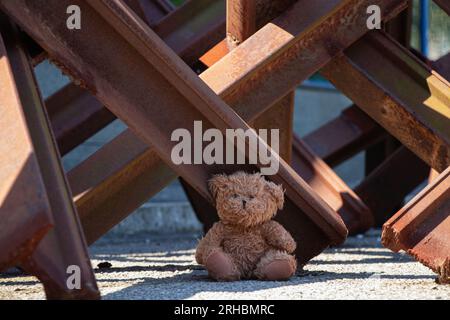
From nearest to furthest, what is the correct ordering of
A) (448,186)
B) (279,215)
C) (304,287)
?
(304,287) → (448,186) → (279,215)

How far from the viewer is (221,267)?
12.0 ft

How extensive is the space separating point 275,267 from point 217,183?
38 centimetres

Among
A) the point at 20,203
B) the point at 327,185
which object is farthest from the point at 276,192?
the point at 327,185

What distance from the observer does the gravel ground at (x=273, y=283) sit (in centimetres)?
316

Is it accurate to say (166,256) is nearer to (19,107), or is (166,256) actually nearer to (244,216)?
(244,216)

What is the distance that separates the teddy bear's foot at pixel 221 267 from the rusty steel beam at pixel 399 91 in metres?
1.29

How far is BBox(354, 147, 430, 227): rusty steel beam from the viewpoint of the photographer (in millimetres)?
6566

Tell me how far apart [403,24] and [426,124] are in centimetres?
190

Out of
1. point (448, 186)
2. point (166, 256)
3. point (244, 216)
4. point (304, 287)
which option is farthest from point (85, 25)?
point (166, 256)

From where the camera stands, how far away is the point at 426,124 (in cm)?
450

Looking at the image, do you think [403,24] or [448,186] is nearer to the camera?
[448,186]

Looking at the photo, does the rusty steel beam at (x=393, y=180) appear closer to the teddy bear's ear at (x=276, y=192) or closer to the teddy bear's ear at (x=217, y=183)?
the teddy bear's ear at (x=276, y=192)

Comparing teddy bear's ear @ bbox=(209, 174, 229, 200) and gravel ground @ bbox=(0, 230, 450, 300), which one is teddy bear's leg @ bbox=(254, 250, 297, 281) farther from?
teddy bear's ear @ bbox=(209, 174, 229, 200)

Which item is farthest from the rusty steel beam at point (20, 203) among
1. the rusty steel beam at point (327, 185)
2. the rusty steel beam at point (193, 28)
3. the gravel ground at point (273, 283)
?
the rusty steel beam at point (327, 185)
